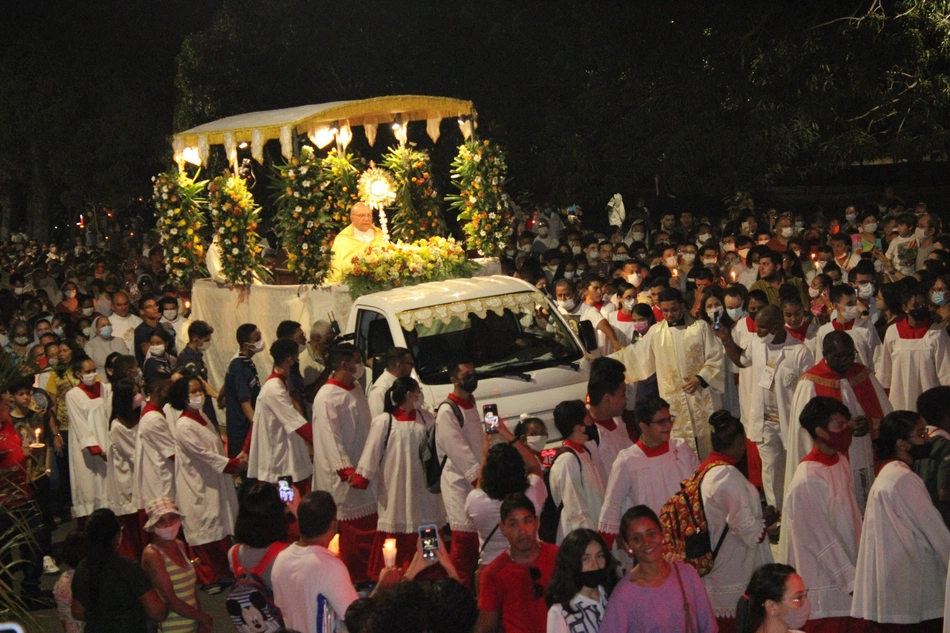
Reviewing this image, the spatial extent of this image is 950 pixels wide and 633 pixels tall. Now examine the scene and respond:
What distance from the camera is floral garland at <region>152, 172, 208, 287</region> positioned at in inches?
650

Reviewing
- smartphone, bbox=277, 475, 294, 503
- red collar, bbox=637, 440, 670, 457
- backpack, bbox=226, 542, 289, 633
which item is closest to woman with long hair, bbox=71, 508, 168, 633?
backpack, bbox=226, 542, 289, 633

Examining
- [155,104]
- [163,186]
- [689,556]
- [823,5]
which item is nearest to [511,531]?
[689,556]

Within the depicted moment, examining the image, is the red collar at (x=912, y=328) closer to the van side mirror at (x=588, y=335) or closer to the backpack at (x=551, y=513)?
the van side mirror at (x=588, y=335)

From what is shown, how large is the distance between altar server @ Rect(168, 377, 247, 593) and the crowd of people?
0.08ft

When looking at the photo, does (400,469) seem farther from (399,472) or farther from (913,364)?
(913,364)

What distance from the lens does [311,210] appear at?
1512 cm

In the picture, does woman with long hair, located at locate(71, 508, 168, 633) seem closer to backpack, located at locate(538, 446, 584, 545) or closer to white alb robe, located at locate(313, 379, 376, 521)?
backpack, located at locate(538, 446, 584, 545)

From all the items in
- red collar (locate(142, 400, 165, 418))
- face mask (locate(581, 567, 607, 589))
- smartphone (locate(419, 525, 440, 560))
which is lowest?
face mask (locate(581, 567, 607, 589))

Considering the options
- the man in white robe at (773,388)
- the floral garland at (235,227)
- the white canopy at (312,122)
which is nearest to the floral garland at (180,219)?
the white canopy at (312,122)

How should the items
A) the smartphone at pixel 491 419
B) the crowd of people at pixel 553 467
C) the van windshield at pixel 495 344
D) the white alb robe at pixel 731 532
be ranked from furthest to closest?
1. the van windshield at pixel 495 344
2. the smartphone at pixel 491 419
3. the white alb robe at pixel 731 532
4. the crowd of people at pixel 553 467

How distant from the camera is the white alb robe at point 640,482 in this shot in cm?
709

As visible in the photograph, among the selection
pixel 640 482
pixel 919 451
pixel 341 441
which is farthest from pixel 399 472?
pixel 919 451

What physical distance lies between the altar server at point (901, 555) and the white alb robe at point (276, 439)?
16.3 feet

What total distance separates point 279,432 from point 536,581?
4732 mm
